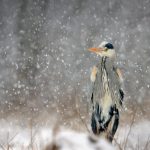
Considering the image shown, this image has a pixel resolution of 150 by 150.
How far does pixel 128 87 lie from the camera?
5.93 meters

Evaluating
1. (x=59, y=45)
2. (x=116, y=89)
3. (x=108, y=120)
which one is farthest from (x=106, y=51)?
(x=59, y=45)

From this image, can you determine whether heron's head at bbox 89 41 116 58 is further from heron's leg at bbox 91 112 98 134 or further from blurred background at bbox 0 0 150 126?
blurred background at bbox 0 0 150 126

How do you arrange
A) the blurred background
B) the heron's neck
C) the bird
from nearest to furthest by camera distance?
the bird → the heron's neck → the blurred background

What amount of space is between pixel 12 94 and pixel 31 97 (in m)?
0.27

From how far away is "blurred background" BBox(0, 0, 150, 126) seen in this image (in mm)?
6102

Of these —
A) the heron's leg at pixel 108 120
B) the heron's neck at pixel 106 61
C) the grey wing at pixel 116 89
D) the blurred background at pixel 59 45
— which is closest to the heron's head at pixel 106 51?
the heron's neck at pixel 106 61

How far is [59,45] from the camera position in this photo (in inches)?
267

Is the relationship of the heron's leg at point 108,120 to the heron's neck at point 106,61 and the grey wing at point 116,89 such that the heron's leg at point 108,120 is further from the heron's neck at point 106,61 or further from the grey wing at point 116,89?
the heron's neck at point 106,61

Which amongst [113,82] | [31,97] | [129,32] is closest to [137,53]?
[129,32]

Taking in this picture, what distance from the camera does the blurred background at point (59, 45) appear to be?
610 cm

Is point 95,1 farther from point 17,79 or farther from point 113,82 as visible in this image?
point 113,82

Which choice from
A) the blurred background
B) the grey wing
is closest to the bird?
the grey wing

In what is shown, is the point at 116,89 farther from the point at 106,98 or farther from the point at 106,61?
the point at 106,61

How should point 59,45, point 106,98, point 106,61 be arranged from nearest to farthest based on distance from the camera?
point 106,98, point 106,61, point 59,45
